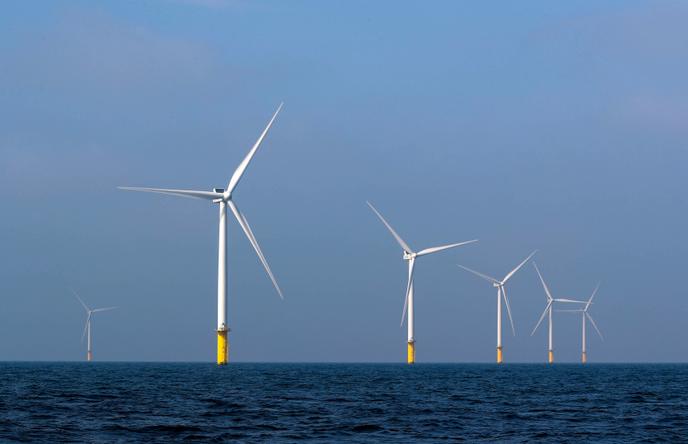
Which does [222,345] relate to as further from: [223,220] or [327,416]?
[327,416]

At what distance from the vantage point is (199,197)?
122 meters

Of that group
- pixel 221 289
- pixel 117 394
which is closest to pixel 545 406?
pixel 117 394

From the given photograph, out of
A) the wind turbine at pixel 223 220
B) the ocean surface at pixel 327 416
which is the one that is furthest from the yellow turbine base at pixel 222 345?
the ocean surface at pixel 327 416

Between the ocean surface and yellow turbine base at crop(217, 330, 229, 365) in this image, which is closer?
the ocean surface

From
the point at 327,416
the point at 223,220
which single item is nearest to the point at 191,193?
the point at 223,220

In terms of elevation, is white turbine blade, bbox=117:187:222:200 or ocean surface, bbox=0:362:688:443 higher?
white turbine blade, bbox=117:187:222:200

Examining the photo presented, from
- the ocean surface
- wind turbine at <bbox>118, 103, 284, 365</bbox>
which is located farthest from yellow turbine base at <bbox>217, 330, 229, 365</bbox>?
the ocean surface

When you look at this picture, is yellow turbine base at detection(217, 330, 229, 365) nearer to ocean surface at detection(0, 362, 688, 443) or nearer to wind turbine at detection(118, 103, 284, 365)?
wind turbine at detection(118, 103, 284, 365)

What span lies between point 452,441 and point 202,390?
3824 cm

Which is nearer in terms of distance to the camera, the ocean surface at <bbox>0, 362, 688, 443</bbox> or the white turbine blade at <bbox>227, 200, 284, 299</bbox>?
the ocean surface at <bbox>0, 362, 688, 443</bbox>

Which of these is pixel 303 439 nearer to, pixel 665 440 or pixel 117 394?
pixel 665 440

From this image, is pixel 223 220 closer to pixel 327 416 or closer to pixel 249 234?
pixel 249 234

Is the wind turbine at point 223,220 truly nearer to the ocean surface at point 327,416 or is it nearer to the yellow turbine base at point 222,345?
the yellow turbine base at point 222,345

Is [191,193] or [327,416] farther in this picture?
[191,193]
